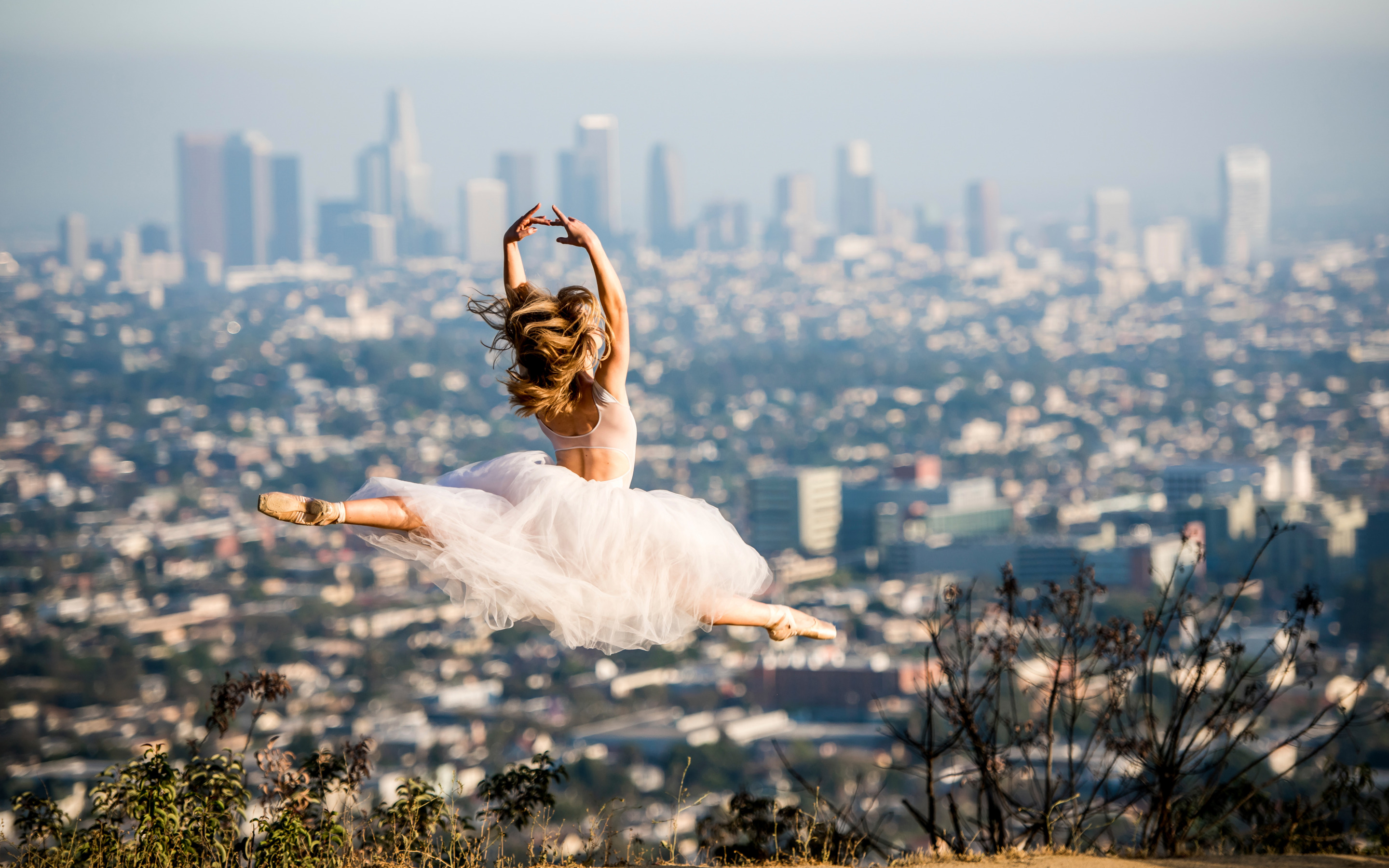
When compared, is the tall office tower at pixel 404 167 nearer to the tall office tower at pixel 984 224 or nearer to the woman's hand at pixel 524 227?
the tall office tower at pixel 984 224

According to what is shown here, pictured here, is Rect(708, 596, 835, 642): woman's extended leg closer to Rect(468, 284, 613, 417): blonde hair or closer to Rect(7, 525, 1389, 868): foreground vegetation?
Rect(7, 525, 1389, 868): foreground vegetation

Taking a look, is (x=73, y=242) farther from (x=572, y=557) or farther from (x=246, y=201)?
(x=572, y=557)

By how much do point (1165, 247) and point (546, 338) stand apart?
4183 inches

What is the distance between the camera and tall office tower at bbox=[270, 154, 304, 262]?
9294 centimetres

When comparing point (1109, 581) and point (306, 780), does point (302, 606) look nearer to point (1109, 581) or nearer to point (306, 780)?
point (1109, 581)

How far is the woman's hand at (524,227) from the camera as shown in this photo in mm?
2883

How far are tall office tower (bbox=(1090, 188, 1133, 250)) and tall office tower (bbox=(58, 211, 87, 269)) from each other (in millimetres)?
73908

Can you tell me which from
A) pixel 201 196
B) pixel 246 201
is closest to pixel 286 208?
pixel 246 201

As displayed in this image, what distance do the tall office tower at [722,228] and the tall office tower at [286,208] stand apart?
2986cm

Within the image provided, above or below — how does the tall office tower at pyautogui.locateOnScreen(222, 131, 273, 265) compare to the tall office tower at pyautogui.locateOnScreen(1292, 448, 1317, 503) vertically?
above

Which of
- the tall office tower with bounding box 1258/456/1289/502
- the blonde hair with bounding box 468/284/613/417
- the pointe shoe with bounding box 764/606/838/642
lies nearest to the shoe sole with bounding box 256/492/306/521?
the blonde hair with bounding box 468/284/613/417

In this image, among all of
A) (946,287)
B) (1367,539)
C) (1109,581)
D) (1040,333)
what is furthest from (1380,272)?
(1109,581)

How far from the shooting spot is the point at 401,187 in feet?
332

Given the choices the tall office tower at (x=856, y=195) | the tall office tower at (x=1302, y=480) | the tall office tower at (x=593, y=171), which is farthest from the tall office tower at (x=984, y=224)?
the tall office tower at (x=1302, y=480)
